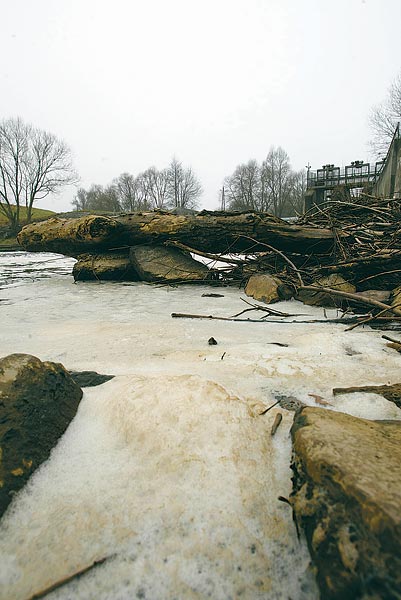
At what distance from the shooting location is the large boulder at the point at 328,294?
3795 millimetres

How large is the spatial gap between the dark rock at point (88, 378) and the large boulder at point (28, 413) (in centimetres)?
18

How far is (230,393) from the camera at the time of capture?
1.54 m

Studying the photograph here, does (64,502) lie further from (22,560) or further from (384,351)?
(384,351)

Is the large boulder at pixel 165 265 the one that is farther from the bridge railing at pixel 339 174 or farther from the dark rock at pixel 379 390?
the bridge railing at pixel 339 174

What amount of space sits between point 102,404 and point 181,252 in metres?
5.17

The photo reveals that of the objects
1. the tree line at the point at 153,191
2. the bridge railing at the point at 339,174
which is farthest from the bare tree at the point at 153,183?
the bridge railing at the point at 339,174

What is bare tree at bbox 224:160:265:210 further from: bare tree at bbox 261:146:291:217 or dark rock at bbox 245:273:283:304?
dark rock at bbox 245:273:283:304

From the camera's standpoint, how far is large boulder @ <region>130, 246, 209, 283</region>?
5973mm

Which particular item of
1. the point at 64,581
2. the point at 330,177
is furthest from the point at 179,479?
the point at 330,177

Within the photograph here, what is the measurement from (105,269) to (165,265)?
1362 millimetres

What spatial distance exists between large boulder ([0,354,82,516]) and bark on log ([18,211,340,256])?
14.8 ft

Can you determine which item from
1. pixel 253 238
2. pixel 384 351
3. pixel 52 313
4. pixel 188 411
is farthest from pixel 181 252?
pixel 188 411

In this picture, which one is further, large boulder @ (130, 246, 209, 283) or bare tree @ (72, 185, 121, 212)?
bare tree @ (72, 185, 121, 212)

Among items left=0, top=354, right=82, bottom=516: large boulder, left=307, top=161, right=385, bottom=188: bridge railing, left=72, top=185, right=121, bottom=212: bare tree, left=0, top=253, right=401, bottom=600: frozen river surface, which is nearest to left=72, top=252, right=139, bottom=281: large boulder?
left=0, top=253, right=401, bottom=600: frozen river surface
